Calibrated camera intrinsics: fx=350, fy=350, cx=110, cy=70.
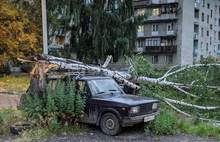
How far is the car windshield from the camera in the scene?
10273mm

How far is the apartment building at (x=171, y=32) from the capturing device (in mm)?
59688

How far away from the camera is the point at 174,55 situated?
6022 cm

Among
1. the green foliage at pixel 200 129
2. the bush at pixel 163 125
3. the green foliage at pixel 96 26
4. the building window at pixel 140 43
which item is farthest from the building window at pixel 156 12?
the bush at pixel 163 125

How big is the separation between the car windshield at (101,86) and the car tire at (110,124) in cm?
85

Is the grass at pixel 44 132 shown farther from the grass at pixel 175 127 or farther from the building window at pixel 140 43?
the building window at pixel 140 43

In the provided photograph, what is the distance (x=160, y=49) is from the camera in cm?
6059

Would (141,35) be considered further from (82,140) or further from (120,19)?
(82,140)

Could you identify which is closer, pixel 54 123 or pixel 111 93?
pixel 54 123

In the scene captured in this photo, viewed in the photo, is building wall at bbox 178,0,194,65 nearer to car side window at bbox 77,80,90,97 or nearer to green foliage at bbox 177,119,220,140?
green foliage at bbox 177,119,220,140

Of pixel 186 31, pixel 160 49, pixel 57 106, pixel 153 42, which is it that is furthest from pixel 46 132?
pixel 153 42

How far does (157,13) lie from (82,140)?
182 feet

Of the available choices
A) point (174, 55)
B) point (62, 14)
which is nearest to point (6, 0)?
point (62, 14)

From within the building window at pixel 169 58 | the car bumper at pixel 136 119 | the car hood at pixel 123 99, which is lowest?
the car bumper at pixel 136 119

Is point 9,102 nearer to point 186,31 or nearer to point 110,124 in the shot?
point 110,124
